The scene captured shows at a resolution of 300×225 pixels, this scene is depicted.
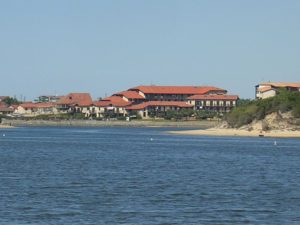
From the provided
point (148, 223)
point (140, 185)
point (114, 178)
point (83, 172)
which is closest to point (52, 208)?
point (148, 223)

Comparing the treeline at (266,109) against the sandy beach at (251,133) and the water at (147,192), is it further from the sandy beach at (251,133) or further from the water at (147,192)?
the water at (147,192)

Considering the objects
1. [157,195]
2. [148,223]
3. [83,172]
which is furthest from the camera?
[83,172]

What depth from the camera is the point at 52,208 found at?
3725 centimetres

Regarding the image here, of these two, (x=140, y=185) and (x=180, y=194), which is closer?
(x=180, y=194)

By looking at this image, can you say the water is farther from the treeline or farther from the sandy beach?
the treeline

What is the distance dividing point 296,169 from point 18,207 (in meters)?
31.8

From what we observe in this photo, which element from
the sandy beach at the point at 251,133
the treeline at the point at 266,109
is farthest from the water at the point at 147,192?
the treeline at the point at 266,109

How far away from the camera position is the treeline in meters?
158

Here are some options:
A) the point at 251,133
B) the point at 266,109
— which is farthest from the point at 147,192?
the point at 266,109

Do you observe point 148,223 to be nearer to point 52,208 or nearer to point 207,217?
point 207,217

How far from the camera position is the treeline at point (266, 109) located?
158 m

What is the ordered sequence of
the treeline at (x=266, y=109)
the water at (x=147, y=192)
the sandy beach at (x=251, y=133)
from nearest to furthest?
1. the water at (x=147, y=192)
2. the sandy beach at (x=251, y=133)
3. the treeline at (x=266, y=109)

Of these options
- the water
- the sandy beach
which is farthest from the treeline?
the water

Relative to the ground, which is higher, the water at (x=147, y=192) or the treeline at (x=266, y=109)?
the treeline at (x=266, y=109)
